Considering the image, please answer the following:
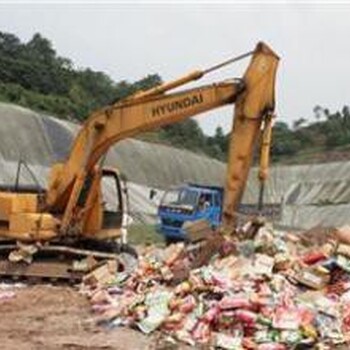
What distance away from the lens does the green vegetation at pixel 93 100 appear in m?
63.8

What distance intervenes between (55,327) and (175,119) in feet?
17.5

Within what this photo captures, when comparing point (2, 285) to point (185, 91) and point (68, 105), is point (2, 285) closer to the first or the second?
point (185, 91)

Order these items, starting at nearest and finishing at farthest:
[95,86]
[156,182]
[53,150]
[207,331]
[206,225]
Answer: [207,331], [206,225], [53,150], [156,182], [95,86]

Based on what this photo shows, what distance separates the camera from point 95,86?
7838cm

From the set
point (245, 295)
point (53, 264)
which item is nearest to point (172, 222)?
point (53, 264)

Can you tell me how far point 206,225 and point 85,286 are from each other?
2222 millimetres

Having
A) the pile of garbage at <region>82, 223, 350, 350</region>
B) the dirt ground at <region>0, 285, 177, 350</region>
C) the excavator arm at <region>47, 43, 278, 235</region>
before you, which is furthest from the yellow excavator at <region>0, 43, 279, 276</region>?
the dirt ground at <region>0, 285, 177, 350</region>

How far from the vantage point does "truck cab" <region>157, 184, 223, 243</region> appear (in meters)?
32.2

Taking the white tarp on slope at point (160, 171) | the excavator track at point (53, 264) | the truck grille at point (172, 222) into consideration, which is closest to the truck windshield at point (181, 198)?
the truck grille at point (172, 222)

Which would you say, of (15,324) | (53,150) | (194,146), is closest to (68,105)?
(53,150)

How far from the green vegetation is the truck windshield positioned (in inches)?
863

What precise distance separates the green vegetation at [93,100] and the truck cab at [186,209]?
22.5 meters

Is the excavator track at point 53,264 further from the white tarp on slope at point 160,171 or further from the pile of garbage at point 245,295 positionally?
the white tarp on slope at point 160,171

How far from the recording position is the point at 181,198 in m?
33.2
